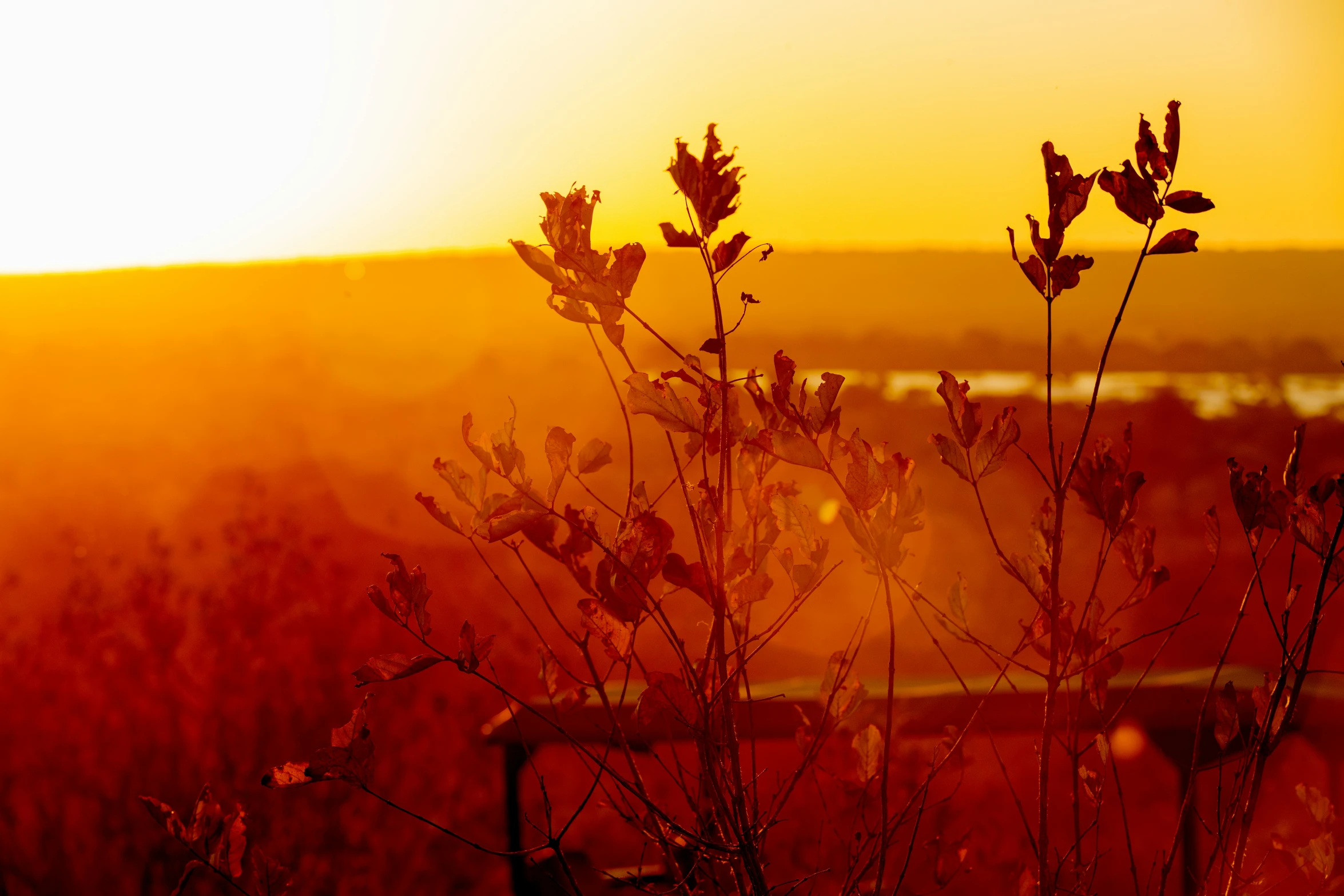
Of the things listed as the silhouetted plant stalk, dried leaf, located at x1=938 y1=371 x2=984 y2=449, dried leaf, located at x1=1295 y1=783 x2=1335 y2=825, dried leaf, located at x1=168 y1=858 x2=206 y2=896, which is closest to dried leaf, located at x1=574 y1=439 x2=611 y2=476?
the silhouetted plant stalk

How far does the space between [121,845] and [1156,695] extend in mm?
4085

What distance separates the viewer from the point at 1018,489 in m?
13.2

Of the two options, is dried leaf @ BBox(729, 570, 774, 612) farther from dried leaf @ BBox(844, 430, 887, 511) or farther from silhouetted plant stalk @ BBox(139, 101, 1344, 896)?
dried leaf @ BBox(844, 430, 887, 511)

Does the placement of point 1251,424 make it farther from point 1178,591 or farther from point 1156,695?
point 1156,695

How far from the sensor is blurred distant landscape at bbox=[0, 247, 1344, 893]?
4.42 m

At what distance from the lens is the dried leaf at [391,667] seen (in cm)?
90

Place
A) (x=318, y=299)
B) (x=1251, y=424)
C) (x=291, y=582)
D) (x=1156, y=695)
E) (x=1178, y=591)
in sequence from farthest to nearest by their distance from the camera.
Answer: (x=318, y=299)
(x=1251, y=424)
(x=1178, y=591)
(x=291, y=582)
(x=1156, y=695)

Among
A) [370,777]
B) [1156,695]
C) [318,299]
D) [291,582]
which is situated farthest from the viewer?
[318,299]

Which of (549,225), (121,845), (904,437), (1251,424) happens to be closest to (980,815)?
(121,845)

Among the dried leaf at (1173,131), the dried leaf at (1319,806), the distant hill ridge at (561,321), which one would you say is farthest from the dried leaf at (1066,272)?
the distant hill ridge at (561,321)

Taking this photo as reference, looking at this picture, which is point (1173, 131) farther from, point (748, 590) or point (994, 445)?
point (748, 590)

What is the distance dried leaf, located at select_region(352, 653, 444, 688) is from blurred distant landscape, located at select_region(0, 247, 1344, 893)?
0.27 metres

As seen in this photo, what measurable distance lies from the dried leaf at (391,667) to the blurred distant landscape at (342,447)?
27 centimetres

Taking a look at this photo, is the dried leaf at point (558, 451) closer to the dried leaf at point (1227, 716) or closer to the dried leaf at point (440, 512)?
the dried leaf at point (440, 512)
